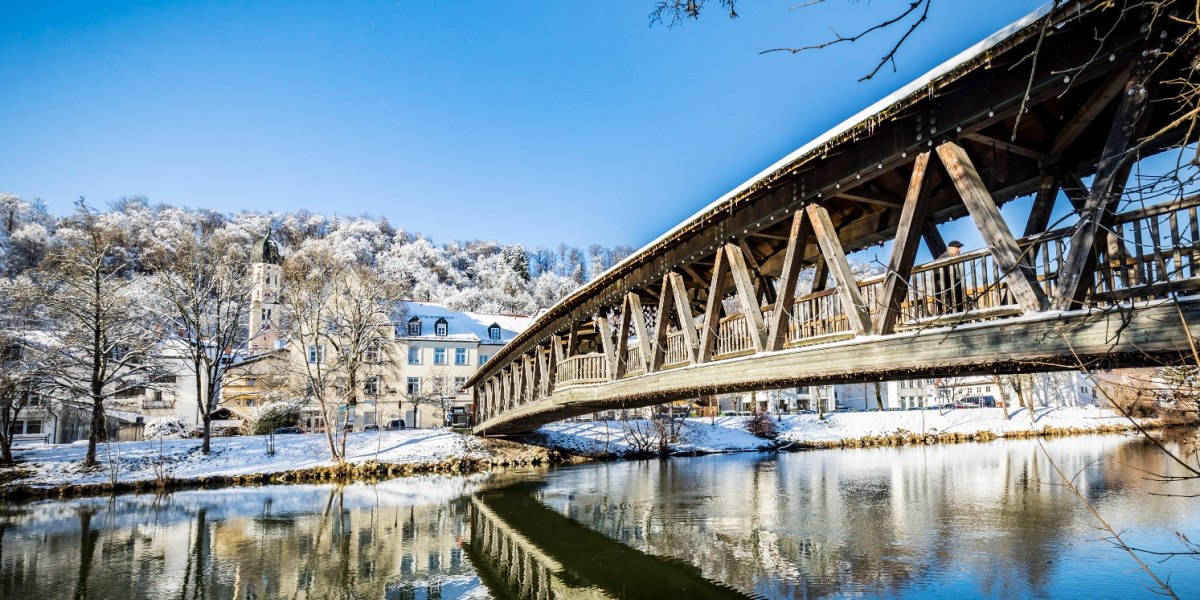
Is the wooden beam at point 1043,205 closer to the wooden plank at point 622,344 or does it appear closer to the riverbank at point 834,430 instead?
the wooden plank at point 622,344

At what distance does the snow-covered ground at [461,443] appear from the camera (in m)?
26.8

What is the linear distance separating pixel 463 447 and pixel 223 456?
418 inches

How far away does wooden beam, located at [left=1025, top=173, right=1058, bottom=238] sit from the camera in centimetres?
677

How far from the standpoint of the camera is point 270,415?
1384 inches

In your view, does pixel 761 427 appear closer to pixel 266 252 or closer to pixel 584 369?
pixel 584 369

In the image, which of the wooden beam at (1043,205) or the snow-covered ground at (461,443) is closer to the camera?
the wooden beam at (1043,205)

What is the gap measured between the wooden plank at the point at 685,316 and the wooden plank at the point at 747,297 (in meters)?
1.33

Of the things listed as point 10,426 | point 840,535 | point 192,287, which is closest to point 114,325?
point 192,287

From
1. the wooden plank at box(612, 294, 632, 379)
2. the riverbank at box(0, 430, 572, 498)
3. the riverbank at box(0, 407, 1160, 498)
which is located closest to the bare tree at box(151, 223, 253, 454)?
the riverbank at box(0, 430, 572, 498)

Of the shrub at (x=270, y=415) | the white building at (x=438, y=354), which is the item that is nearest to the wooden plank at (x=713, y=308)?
the shrub at (x=270, y=415)

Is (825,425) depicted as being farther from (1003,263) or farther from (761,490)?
(1003,263)

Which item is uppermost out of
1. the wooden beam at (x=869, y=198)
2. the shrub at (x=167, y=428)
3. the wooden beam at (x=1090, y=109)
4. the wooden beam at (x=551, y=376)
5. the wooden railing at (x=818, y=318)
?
the wooden beam at (x=1090, y=109)

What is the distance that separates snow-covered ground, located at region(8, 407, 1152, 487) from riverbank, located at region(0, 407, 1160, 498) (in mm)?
58

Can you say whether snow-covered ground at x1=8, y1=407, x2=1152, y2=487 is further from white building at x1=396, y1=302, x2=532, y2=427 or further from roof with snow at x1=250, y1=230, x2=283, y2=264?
roof with snow at x1=250, y1=230, x2=283, y2=264
